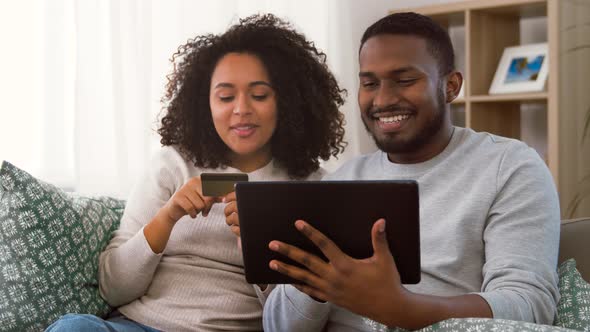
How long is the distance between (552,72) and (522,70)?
0.73ft

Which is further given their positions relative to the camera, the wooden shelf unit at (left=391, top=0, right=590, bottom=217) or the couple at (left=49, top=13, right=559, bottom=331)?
the wooden shelf unit at (left=391, top=0, right=590, bottom=217)

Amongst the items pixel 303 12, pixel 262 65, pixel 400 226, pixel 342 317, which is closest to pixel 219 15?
pixel 303 12

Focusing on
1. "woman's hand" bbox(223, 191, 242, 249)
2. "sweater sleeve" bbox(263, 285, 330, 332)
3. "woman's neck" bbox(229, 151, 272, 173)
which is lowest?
"sweater sleeve" bbox(263, 285, 330, 332)

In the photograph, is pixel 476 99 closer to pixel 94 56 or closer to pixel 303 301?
pixel 94 56

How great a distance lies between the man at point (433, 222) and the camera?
1.17 metres

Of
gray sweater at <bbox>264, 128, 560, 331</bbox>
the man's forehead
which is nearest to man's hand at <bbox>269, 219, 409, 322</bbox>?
gray sweater at <bbox>264, 128, 560, 331</bbox>

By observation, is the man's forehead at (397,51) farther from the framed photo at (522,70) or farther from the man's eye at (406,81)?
the framed photo at (522,70)

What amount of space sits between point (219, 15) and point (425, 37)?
1.37 m

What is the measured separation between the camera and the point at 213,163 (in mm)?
1767

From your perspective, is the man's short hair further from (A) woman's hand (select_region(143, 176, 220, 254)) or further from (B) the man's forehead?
(A) woman's hand (select_region(143, 176, 220, 254))

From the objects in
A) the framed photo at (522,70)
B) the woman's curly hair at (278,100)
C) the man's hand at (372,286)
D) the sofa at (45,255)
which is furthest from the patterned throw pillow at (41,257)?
the framed photo at (522,70)

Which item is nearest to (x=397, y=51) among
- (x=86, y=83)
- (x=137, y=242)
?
(x=137, y=242)

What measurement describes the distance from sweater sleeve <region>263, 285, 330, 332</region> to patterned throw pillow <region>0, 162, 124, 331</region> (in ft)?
1.35

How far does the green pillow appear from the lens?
4.20ft
